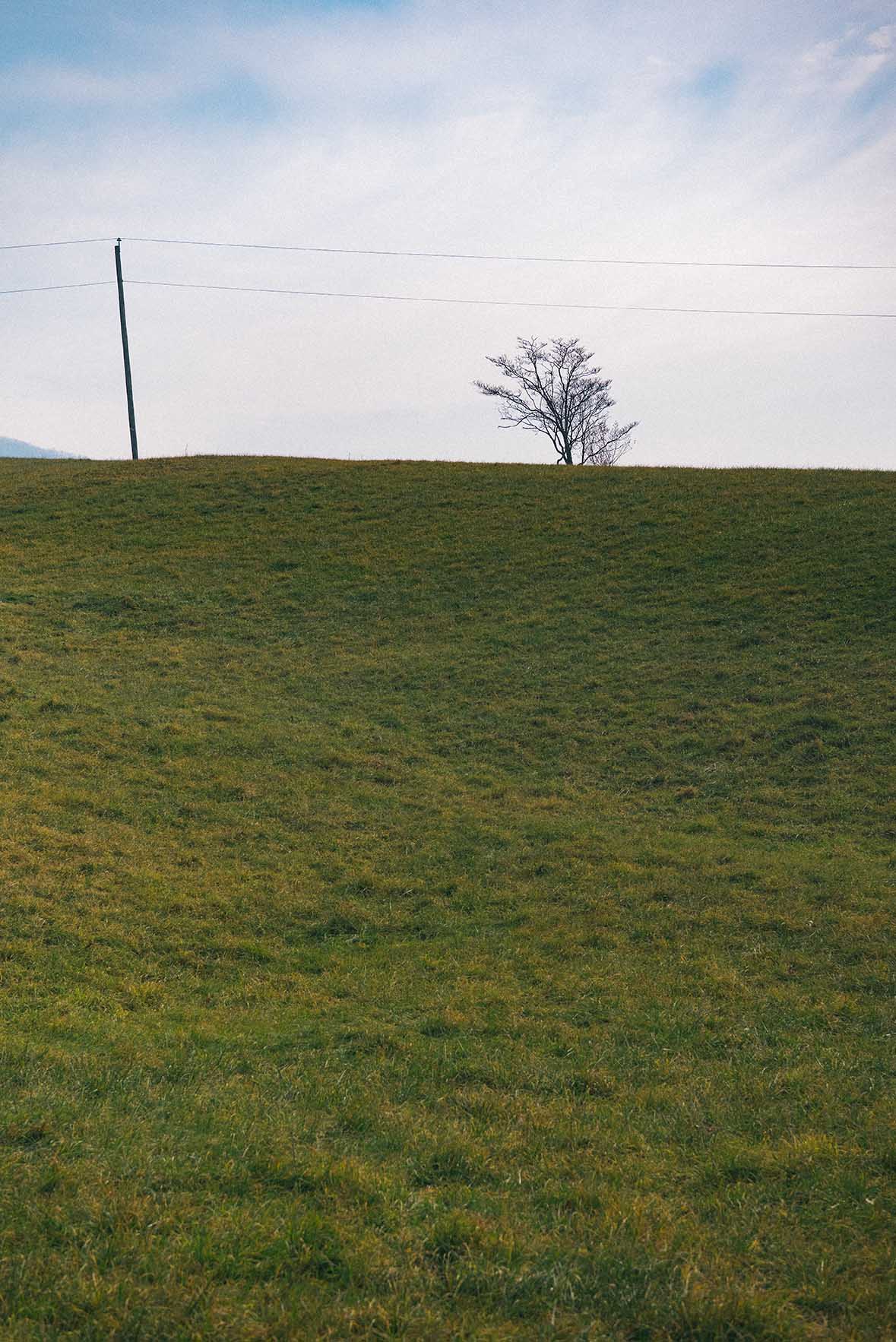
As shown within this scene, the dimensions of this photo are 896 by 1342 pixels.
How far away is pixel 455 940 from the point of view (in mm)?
11266

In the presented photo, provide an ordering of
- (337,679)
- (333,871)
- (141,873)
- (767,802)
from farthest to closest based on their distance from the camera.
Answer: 1. (337,679)
2. (767,802)
3. (333,871)
4. (141,873)

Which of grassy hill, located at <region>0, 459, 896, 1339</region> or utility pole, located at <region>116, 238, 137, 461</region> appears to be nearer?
grassy hill, located at <region>0, 459, 896, 1339</region>

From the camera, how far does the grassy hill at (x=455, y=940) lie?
4.73m

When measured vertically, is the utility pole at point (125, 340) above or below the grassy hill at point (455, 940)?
above

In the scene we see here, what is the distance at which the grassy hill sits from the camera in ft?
15.5

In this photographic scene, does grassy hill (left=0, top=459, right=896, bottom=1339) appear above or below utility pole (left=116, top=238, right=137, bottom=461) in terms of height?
below

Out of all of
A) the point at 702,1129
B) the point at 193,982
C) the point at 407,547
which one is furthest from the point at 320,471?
the point at 702,1129

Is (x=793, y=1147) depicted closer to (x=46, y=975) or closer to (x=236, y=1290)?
(x=236, y=1290)

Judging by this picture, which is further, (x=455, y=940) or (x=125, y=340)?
(x=125, y=340)

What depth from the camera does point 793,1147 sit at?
6250 mm

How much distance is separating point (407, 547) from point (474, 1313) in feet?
92.0

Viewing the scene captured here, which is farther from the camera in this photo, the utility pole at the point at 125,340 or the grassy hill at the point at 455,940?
the utility pole at the point at 125,340

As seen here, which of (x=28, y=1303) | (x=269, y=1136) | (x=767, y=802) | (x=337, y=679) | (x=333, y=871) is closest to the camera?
(x=28, y=1303)

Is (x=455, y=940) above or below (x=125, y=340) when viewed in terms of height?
below
